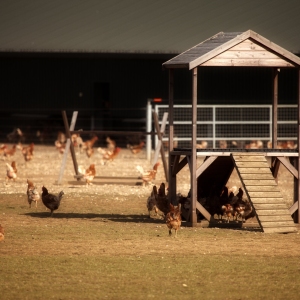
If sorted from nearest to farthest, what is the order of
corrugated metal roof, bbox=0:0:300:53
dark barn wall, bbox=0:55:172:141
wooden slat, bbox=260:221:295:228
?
wooden slat, bbox=260:221:295:228 → corrugated metal roof, bbox=0:0:300:53 → dark barn wall, bbox=0:55:172:141

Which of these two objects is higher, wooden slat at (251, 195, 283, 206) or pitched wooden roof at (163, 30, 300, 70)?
pitched wooden roof at (163, 30, 300, 70)

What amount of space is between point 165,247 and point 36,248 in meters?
1.77

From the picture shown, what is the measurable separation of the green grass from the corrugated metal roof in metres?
18.7

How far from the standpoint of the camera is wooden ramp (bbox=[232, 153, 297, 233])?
1291 centimetres

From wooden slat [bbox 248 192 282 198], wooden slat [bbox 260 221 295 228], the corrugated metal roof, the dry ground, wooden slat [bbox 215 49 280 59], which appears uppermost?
the corrugated metal roof

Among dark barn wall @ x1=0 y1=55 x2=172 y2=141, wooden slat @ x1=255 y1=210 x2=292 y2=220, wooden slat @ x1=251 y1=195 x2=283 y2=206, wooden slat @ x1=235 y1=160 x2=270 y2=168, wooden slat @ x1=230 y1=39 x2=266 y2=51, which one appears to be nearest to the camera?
wooden slat @ x1=255 y1=210 x2=292 y2=220

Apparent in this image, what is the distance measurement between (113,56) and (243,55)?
19.6 metres

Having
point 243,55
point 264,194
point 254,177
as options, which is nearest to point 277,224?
point 264,194

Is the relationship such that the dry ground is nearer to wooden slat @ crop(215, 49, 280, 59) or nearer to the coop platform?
the coop platform

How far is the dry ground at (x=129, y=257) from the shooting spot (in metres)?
8.76

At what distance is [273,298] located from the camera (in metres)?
8.45

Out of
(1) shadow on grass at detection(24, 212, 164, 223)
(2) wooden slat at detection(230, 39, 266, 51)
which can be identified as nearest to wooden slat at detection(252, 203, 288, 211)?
(1) shadow on grass at detection(24, 212, 164, 223)

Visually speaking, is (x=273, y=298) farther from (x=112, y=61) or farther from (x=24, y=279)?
Answer: (x=112, y=61)

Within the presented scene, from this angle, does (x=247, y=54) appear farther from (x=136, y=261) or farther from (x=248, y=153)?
(x=136, y=261)
